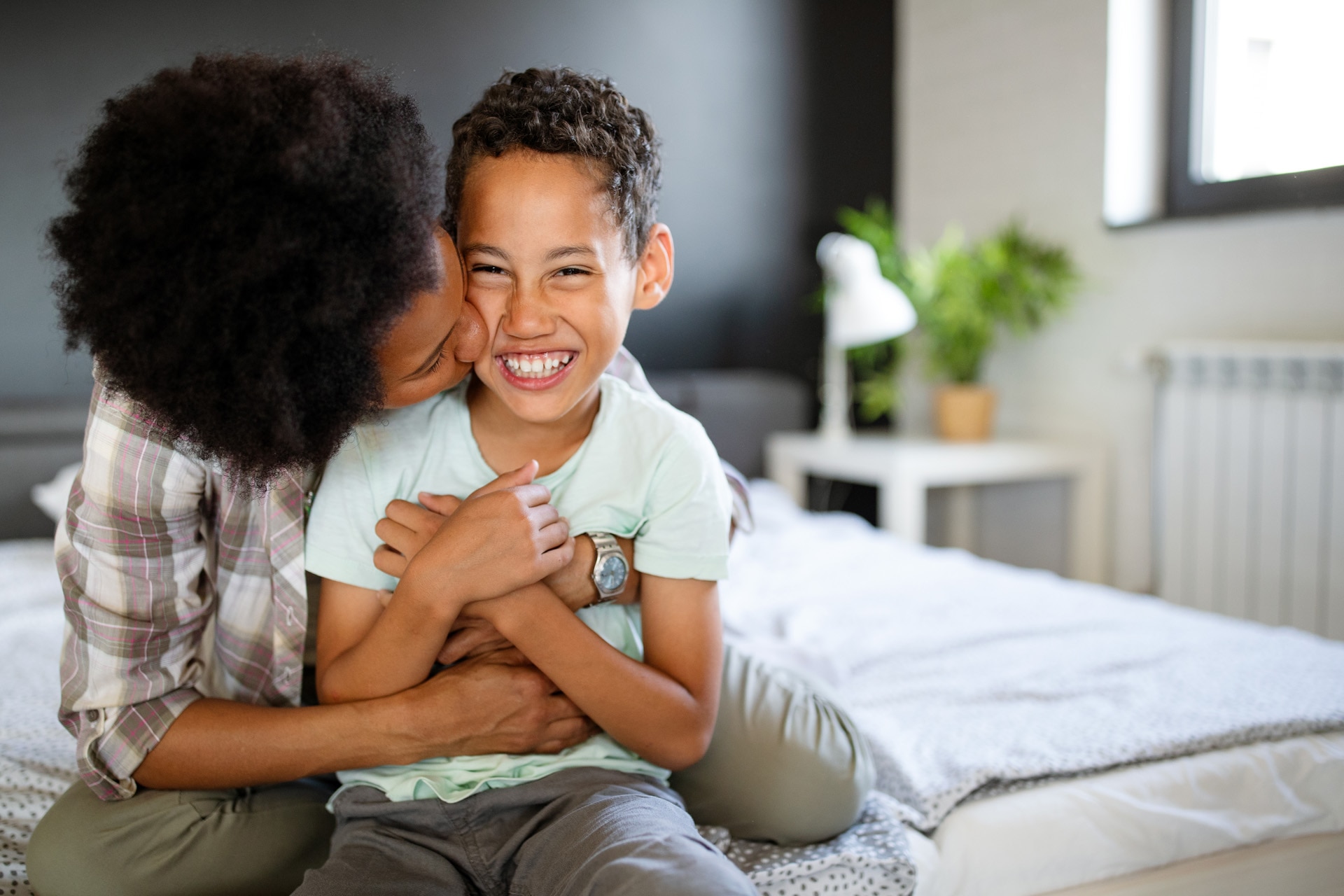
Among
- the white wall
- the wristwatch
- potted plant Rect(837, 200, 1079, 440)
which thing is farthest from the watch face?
potted plant Rect(837, 200, 1079, 440)

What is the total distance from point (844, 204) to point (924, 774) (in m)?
2.60

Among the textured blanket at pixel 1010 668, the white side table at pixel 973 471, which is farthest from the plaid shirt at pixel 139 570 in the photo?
the white side table at pixel 973 471

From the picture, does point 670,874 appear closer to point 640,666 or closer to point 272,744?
point 640,666

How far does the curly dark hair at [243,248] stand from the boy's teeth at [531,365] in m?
0.17

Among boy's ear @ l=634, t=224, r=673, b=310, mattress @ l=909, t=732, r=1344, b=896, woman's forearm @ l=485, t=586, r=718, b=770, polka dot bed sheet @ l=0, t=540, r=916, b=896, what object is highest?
boy's ear @ l=634, t=224, r=673, b=310

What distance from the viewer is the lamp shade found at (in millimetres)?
2955

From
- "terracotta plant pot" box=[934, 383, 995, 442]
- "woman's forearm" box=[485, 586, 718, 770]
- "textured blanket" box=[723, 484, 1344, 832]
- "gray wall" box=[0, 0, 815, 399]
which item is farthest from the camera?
"terracotta plant pot" box=[934, 383, 995, 442]

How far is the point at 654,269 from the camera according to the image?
3.54 feet

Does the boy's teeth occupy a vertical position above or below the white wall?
below

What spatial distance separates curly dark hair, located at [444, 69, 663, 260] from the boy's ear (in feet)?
0.11

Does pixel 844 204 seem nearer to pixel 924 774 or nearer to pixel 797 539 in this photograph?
pixel 797 539

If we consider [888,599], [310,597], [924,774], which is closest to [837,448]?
[888,599]

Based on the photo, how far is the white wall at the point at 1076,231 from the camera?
96.3 inches

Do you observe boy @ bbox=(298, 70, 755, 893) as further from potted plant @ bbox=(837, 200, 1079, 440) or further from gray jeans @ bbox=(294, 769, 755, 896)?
potted plant @ bbox=(837, 200, 1079, 440)
